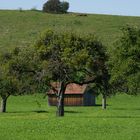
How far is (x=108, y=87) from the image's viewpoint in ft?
162

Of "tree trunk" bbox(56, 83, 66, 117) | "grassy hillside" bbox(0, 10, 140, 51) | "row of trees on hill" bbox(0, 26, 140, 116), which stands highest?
"grassy hillside" bbox(0, 10, 140, 51)

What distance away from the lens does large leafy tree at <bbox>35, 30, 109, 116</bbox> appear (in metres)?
48.1

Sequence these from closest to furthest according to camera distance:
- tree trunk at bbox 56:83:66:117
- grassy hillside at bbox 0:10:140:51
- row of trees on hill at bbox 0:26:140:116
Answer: row of trees on hill at bbox 0:26:140:116 → tree trunk at bbox 56:83:66:117 → grassy hillside at bbox 0:10:140:51

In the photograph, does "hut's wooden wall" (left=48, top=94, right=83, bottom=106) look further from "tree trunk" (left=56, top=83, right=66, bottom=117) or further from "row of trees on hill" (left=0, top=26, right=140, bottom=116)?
"tree trunk" (left=56, top=83, right=66, bottom=117)

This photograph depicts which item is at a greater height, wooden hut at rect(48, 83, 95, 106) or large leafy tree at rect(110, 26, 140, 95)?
large leafy tree at rect(110, 26, 140, 95)

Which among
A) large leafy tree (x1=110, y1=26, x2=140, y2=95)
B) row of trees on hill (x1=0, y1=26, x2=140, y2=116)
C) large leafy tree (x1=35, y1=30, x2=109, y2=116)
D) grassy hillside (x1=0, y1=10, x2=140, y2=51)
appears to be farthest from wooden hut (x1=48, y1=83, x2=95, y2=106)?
large leafy tree (x1=110, y1=26, x2=140, y2=95)

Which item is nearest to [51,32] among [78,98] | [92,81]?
[92,81]

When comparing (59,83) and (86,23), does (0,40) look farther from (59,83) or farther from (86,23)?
(59,83)

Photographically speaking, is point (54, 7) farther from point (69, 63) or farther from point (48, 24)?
point (69, 63)

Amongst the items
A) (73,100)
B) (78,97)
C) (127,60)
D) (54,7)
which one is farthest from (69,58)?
(54,7)

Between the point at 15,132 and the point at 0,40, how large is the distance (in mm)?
87159

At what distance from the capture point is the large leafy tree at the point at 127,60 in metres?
45.5

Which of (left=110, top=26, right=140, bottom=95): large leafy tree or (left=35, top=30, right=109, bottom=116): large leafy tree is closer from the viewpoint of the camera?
(left=110, top=26, right=140, bottom=95): large leafy tree

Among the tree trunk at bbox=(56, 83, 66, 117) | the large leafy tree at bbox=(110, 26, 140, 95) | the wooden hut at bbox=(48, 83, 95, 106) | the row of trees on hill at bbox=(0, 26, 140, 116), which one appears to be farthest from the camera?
the wooden hut at bbox=(48, 83, 95, 106)
